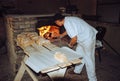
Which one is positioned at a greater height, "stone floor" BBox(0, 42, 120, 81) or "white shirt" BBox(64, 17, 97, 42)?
"white shirt" BBox(64, 17, 97, 42)

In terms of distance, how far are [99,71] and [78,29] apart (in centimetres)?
192

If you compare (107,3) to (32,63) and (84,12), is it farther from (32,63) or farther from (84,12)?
(32,63)

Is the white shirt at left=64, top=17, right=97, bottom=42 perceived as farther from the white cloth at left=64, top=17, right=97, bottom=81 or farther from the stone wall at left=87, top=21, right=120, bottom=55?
the stone wall at left=87, top=21, right=120, bottom=55

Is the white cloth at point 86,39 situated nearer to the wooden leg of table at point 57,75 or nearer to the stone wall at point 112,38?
the wooden leg of table at point 57,75

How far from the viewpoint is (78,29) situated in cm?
445

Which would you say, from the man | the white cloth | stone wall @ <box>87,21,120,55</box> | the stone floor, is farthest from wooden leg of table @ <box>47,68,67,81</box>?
stone wall @ <box>87,21,120,55</box>

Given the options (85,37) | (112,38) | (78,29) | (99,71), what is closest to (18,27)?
(78,29)

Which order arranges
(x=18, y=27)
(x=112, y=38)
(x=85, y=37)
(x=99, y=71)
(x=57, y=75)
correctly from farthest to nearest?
(x=112, y=38) → (x=99, y=71) → (x=18, y=27) → (x=85, y=37) → (x=57, y=75)

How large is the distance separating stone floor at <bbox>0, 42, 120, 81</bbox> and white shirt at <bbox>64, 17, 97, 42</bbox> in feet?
4.23

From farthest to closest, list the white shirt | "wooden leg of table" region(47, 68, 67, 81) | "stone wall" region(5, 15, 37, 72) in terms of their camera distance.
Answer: "stone wall" region(5, 15, 37, 72)
the white shirt
"wooden leg of table" region(47, 68, 67, 81)

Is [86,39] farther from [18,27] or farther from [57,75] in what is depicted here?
[18,27]

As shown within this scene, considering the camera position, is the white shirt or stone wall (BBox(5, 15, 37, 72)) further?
stone wall (BBox(5, 15, 37, 72))

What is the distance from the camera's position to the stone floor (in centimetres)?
519

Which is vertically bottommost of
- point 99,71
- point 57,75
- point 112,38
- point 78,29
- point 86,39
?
point 99,71
